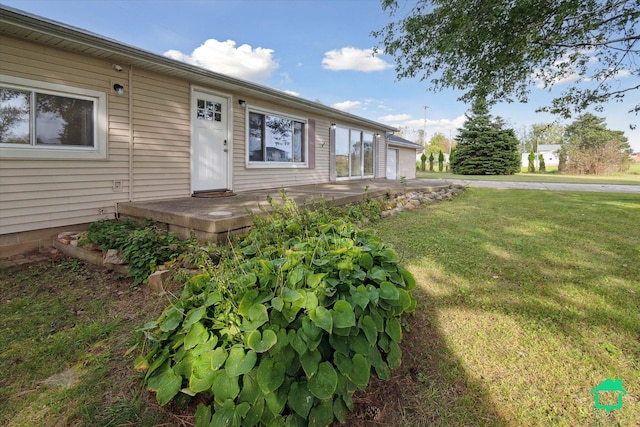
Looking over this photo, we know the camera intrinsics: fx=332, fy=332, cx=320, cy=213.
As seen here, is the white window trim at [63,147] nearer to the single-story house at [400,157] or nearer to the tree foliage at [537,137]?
the single-story house at [400,157]

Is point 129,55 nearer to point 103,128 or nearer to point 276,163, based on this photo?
point 103,128

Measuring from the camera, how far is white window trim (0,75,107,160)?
12.3 ft

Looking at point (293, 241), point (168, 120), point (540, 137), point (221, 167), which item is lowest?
point (293, 241)

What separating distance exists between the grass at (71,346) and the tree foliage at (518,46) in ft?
→ 19.1

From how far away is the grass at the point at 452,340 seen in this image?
5.11 ft

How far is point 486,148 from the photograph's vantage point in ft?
82.1

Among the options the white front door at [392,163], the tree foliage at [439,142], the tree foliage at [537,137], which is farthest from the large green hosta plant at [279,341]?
the tree foliage at [537,137]

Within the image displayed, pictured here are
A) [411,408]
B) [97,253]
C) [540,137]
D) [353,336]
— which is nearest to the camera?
[353,336]

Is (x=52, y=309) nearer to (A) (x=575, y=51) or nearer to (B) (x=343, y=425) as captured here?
(B) (x=343, y=425)

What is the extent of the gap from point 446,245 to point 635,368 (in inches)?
86.9

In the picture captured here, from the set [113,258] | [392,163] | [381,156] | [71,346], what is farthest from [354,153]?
[71,346]

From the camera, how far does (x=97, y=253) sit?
141 inches

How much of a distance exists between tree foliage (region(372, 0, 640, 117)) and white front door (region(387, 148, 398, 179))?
800cm

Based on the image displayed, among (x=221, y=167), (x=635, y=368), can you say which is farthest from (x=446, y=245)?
(x=221, y=167)
